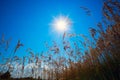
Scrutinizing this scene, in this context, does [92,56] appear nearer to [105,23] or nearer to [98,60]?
[98,60]

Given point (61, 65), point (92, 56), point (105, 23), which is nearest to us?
point (92, 56)

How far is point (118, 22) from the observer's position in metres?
2.36

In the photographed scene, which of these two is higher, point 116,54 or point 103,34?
point 103,34

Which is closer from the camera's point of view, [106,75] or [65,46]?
[106,75]

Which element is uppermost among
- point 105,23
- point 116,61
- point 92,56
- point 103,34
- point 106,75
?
point 105,23

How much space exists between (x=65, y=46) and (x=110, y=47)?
1.97 m

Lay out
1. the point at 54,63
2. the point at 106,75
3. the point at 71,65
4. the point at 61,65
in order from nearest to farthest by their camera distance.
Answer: the point at 106,75
the point at 71,65
the point at 61,65
the point at 54,63

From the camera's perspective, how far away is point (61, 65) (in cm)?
461

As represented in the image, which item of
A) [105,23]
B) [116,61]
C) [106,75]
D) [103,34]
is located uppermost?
[105,23]

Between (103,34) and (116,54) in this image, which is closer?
(116,54)

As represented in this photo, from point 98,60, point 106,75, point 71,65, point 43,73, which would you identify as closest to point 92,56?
point 98,60

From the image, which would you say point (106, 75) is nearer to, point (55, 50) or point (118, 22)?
point (118, 22)

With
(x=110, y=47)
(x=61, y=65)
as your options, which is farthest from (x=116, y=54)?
(x=61, y=65)

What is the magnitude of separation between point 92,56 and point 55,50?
201cm
